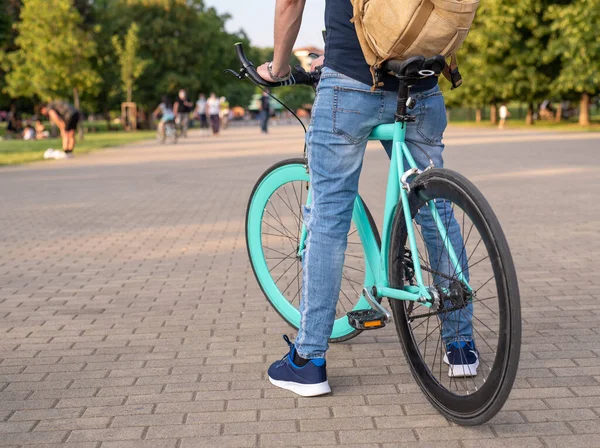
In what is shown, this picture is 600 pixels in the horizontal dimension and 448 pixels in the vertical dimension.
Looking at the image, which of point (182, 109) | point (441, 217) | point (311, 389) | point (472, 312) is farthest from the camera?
point (182, 109)

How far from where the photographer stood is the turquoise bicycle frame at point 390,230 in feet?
10.9

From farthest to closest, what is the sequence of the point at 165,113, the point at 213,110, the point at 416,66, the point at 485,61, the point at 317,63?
1. the point at 485,61
2. the point at 213,110
3. the point at 165,113
4. the point at 317,63
5. the point at 416,66

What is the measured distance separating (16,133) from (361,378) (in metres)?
50.2

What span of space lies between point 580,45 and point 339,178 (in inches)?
1424

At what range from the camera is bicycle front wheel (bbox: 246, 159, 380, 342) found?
4340 millimetres

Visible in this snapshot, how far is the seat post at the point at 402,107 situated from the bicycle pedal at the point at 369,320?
787 mm

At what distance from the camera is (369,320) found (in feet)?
12.2

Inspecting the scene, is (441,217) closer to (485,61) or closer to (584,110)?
(584,110)

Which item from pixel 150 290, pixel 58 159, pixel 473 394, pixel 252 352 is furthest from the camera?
pixel 58 159

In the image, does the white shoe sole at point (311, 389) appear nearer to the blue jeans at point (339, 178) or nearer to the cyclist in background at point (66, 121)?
the blue jeans at point (339, 178)

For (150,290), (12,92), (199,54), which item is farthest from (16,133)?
(150,290)

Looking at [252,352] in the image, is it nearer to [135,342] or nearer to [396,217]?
[135,342]

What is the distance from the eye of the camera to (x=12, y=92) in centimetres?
5016

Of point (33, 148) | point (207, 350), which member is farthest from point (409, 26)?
point (33, 148)
